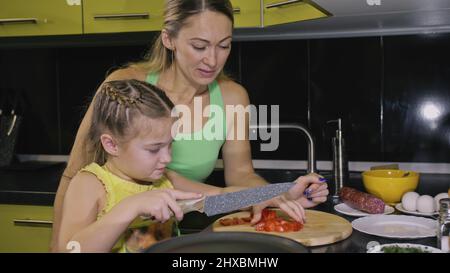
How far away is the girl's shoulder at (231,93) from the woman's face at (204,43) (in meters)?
0.15

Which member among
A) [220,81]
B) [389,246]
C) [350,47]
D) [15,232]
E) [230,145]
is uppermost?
[350,47]

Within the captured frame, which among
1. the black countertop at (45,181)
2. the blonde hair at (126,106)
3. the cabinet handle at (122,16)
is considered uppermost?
the cabinet handle at (122,16)

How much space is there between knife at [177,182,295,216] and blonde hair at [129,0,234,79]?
1.73 ft

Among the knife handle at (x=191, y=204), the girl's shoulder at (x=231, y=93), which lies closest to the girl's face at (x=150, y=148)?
the knife handle at (x=191, y=204)

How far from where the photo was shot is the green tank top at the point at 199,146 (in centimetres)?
147

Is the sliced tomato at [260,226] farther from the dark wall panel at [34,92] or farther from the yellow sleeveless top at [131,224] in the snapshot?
the dark wall panel at [34,92]

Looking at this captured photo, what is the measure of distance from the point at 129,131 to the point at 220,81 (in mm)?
480

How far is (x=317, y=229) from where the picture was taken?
1116 millimetres

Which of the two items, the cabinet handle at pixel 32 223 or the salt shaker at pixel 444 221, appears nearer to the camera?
the salt shaker at pixel 444 221

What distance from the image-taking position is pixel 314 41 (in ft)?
6.50

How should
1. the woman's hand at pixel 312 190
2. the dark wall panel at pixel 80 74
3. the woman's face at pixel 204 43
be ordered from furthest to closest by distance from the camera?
1. the dark wall panel at pixel 80 74
2. the woman's face at pixel 204 43
3. the woman's hand at pixel 312 190

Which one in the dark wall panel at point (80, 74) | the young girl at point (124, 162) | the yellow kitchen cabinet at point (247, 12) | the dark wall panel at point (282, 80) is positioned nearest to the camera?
the young girl at point (124, 162)
